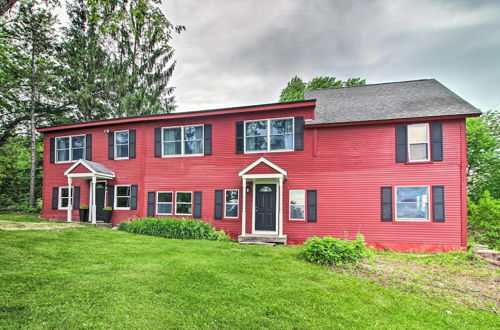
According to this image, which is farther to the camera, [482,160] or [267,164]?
[482,160]

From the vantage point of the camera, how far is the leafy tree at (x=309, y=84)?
82.8 feet

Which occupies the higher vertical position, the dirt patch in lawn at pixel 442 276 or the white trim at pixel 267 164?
the white trim at pixel 267 164

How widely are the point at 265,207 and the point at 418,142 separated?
6.46m

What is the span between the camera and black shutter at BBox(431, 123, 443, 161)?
9441mm

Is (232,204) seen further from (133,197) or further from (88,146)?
(88,146)

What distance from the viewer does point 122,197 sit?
13.0 metres

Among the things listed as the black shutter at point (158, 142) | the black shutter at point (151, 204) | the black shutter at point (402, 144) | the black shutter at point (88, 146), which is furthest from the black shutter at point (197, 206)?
the black shutter at point (402, 144)

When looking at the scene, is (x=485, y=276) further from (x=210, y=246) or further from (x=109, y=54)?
(x=109, y=54)

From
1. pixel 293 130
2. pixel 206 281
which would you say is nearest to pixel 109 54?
pixel 293 130

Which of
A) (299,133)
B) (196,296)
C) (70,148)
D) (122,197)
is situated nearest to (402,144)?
(299,133)

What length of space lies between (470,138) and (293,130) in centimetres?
1068

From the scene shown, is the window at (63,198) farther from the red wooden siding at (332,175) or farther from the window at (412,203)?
the window at (412,203)

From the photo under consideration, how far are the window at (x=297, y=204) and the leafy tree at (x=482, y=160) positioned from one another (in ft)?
33.6

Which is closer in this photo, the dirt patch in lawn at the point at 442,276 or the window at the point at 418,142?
the dirt patch in lawn at the point at 442,276
